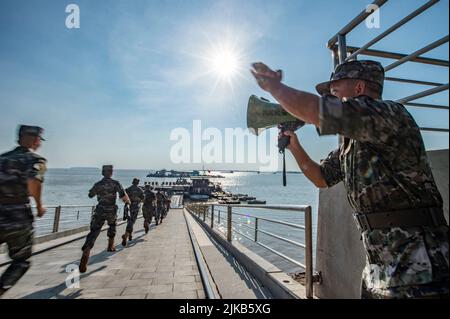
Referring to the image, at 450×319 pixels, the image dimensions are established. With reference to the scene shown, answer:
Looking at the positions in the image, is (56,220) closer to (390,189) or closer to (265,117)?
(265,117)

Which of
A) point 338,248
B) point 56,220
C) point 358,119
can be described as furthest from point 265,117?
point 56,220

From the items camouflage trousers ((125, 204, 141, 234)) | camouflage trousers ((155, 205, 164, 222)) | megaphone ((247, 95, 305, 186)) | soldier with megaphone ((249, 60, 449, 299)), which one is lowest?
camouflage trousers ((155, 205, 164, 222))

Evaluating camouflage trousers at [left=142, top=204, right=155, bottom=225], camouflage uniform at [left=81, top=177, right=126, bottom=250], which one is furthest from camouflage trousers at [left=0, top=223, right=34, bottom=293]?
camouflage trousers at [left=142, top=204, right=155, bottom=225]

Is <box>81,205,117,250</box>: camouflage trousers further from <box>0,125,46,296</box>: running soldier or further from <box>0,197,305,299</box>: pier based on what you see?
<box>0,125,46,296</box>: running soldier

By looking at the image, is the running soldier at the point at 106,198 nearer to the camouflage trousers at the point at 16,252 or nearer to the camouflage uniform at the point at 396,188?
the camouflage trousers at the point at 16,252

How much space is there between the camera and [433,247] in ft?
3.77

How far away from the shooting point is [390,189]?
49.0 inches

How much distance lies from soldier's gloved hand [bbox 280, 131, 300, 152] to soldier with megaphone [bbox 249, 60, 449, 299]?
0.60 meters

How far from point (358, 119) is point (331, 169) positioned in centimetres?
74

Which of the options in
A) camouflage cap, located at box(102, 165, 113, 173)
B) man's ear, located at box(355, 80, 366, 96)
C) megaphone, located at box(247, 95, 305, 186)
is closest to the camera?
man's ear, located at box(355, 80, 366, 96)

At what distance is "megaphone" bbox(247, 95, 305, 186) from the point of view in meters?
1.82

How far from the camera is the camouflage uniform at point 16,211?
2.69 metres
